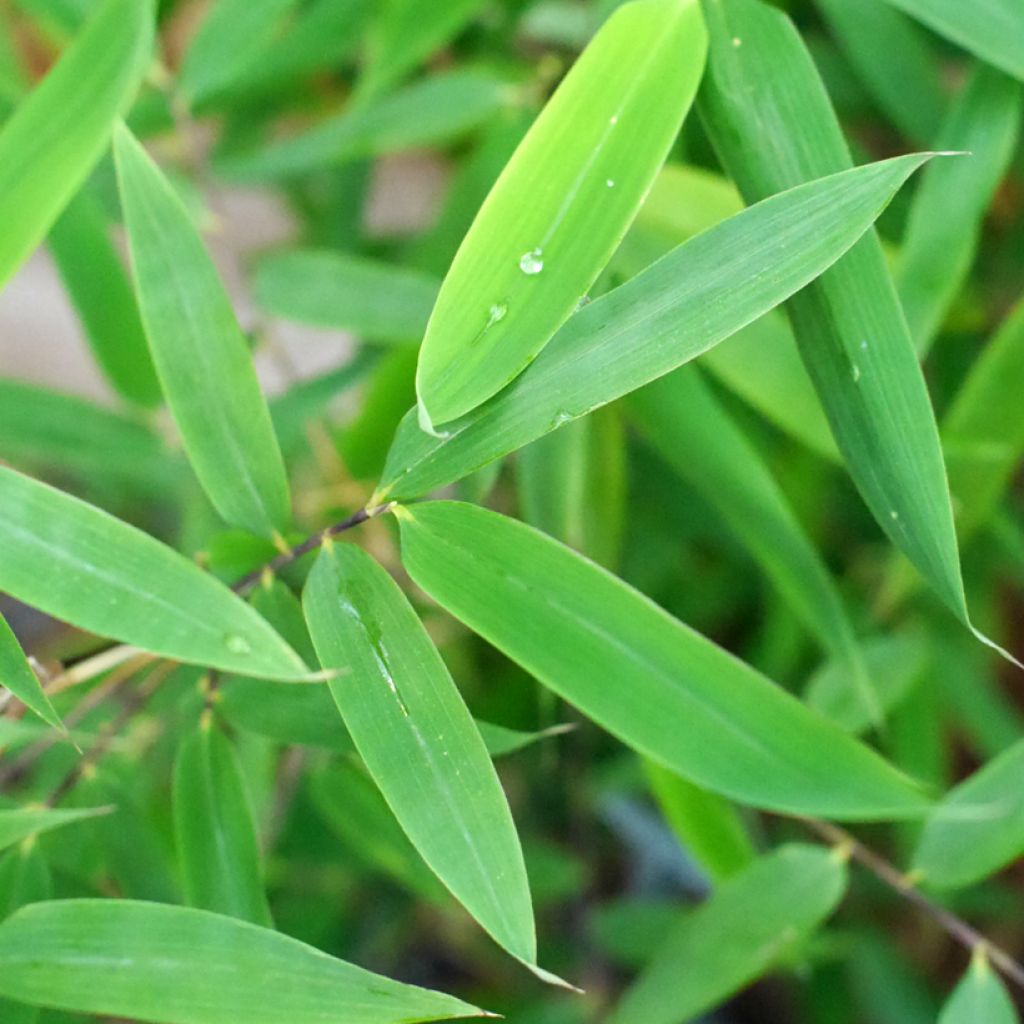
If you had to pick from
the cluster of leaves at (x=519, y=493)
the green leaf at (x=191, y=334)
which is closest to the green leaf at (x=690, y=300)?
the cluster of leaves at (x=519, y=493)

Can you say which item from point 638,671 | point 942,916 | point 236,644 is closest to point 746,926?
point 942,916

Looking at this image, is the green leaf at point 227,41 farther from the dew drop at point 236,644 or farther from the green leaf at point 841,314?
the dew drop at point 236,644

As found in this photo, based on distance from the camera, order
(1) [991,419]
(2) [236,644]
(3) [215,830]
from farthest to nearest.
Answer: (1) [991,419] → (3) [215,830] → (2) [236,644]

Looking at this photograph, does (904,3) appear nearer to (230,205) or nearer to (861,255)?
(861,255)

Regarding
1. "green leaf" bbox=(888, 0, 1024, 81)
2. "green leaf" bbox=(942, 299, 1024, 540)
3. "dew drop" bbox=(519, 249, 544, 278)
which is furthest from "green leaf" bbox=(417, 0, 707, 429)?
"green leaf" bbox=(942, 299, 1024, 540)

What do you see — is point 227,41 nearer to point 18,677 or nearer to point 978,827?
point 18,677

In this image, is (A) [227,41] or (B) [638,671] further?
(A) [227,41]
